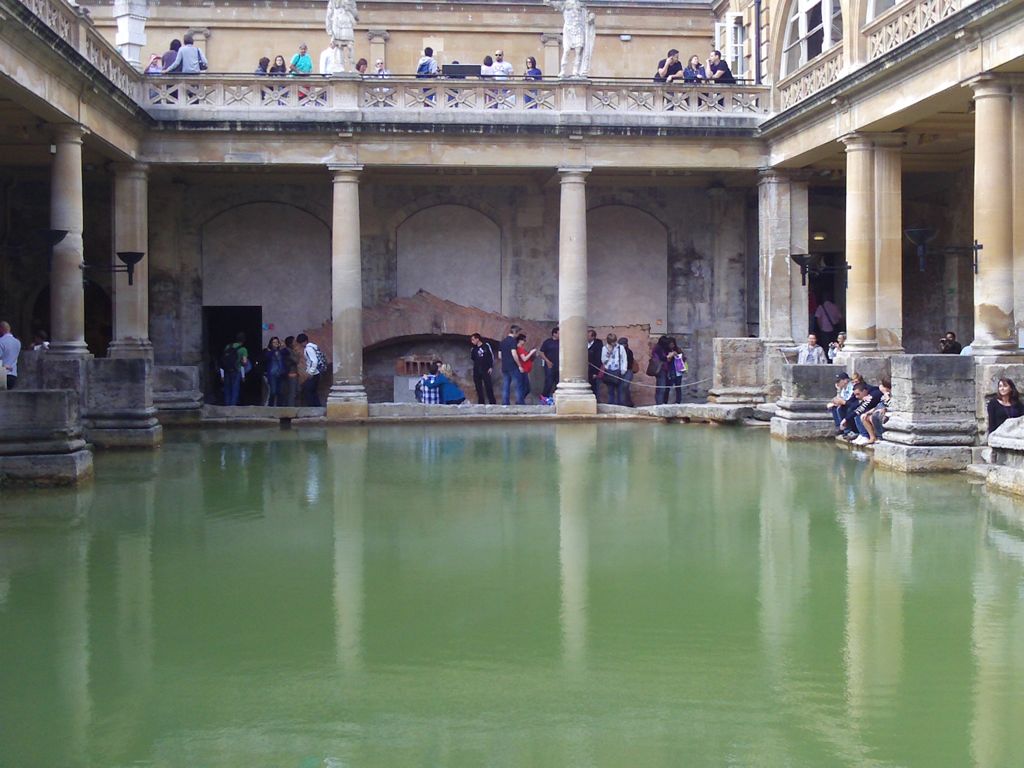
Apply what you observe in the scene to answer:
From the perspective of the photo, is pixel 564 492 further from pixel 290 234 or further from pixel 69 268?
pixel 290 234

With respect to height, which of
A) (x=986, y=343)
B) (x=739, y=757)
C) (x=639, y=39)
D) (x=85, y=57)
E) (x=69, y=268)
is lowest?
(x=739, y=757)

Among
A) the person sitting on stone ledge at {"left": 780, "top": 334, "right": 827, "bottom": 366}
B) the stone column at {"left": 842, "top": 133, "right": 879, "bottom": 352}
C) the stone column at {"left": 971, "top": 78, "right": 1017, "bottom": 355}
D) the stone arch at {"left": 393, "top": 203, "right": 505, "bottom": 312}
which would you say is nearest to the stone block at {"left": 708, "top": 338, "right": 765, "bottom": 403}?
the person sitting on stone ledge at {"left": 780, "top": 334, "right": 827, "bottom": 366}

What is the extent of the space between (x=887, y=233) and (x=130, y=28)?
13733 millimetres

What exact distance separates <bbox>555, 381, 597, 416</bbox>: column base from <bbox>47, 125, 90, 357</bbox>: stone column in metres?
9.02

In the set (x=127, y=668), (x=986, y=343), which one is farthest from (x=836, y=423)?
(x=127, y=668)

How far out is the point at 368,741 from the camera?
5.73m

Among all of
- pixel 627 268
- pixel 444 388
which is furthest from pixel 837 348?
pixel 627 268

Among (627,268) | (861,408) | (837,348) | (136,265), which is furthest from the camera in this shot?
(627,268)

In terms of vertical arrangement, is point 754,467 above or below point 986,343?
below

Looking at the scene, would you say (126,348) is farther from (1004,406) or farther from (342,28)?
(1004,406)

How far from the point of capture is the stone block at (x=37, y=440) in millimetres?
13867

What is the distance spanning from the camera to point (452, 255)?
2862 centimetres

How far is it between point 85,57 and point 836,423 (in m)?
12.5

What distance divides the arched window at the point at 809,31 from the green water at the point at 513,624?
11357mm
